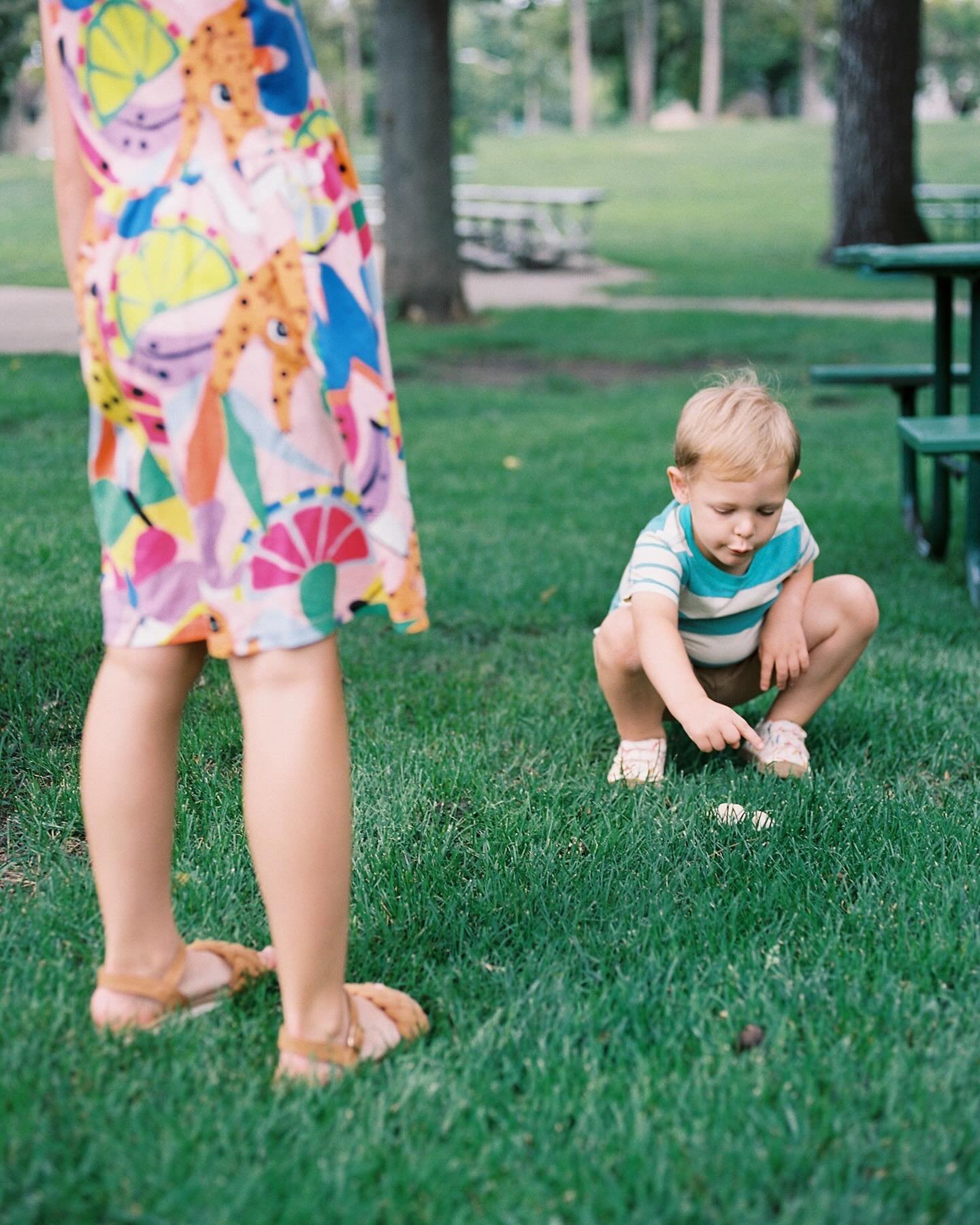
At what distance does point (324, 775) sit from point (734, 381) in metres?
1.48

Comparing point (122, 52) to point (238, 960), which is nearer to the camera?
point (122, 52)

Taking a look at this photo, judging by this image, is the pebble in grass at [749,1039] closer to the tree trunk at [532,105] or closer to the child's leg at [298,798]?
the child's leg at [298,798]

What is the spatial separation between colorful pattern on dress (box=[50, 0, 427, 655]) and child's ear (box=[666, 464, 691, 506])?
3.52 feet

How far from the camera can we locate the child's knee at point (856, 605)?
8.82ft

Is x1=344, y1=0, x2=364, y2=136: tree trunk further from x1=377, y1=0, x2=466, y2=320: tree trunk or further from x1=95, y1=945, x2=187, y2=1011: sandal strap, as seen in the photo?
x1=95, y1=945, x2=187, y2=1011: sandal strap

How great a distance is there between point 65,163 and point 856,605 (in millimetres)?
1722

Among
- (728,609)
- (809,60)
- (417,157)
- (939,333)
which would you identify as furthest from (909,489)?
(809,60)

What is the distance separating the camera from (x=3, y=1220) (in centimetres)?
136

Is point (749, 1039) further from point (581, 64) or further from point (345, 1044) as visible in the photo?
point (581, 64)

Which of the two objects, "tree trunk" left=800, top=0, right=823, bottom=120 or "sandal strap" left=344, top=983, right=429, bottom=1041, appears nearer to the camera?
"sandal strap" left=344, top=983, right=429, bottom=1041

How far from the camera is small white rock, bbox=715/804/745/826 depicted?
2.41 metres

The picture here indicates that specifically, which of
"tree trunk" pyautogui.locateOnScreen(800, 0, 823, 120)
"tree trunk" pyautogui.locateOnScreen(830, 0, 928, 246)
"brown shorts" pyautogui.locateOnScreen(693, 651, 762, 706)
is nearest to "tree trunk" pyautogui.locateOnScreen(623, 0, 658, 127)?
"tree trunk" pyautogui.locateOnScreen(800, 0, 823, 120)

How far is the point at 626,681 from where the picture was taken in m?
2.65

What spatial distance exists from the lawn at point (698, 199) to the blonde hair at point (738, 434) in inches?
269
